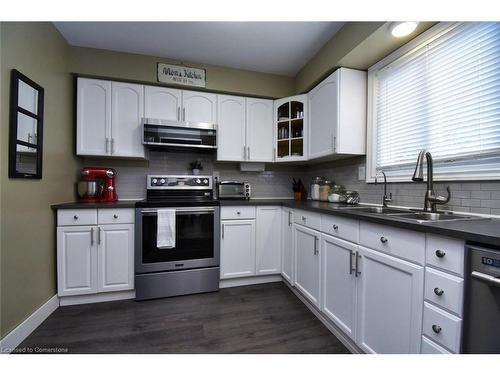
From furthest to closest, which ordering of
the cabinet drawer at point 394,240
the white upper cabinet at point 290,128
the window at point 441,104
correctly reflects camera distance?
the white upper cabinet at point 290,128
the window at point 441,104
the cabinet drawer at point 394,240

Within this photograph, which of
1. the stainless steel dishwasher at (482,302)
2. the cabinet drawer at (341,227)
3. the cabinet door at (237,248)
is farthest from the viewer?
the cabinet door at (237,248)

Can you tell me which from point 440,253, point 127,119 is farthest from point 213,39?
point 440,253

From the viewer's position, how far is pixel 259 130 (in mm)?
2660

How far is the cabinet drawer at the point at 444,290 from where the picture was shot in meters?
0.80

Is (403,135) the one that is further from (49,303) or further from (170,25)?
(49,303)

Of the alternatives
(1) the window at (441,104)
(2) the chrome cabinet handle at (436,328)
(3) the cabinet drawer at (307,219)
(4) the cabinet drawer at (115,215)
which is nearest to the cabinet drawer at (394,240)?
(2) the chrome cabinet handle at (436,328)

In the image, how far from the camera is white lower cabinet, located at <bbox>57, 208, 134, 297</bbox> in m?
1.83

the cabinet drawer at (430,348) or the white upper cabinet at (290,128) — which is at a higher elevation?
the white upper cabinet at (290,128)

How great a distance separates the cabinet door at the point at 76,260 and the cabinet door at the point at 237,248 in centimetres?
116

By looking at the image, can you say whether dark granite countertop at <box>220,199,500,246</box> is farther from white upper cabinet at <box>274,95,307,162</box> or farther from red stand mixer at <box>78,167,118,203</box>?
red stand mixer at <box>78,167,118,203</box>

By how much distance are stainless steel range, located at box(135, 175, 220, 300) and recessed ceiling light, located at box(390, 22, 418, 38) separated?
1.97 meters

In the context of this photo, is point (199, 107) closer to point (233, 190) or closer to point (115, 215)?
point (233, 190)

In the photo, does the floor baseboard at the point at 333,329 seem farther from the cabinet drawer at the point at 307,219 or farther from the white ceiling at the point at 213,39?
the white ceiling at the point at 213,39

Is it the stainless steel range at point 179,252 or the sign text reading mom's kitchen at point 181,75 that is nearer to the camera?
the stainless steel range at point 179,252
